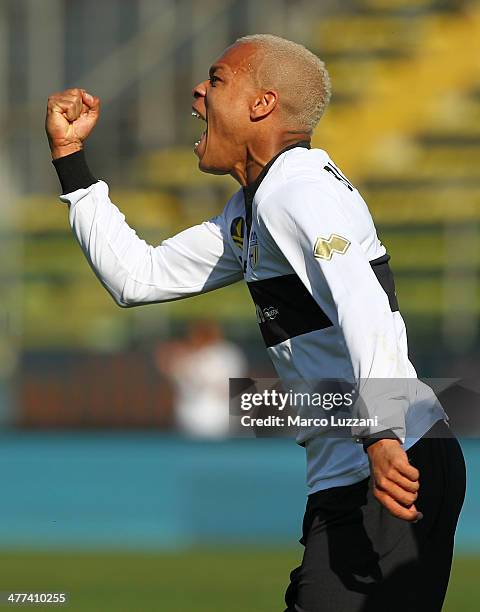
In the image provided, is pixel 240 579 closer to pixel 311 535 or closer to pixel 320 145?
pixel 311 535

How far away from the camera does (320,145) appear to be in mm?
16453

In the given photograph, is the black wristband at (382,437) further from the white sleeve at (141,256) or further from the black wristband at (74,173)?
the black wristband at (74,173)

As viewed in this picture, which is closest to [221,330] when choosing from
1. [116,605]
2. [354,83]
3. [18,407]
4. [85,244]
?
[18,407]

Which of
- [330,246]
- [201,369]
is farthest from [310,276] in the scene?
[201,369]

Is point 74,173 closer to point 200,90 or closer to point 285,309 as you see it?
point 200,90

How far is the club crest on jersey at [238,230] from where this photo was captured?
11.7 feet

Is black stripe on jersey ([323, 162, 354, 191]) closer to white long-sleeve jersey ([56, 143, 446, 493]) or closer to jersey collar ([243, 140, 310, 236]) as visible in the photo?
white long-sleeve jersey ([56, 143, 446, 493])

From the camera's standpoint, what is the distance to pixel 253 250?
3.23 meters

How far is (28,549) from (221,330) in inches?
173

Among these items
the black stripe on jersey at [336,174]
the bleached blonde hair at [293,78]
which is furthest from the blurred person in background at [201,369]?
the black stripe on jersey at [336,174]

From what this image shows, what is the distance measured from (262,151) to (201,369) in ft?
37.7

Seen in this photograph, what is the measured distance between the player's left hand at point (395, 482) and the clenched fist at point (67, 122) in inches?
51.6

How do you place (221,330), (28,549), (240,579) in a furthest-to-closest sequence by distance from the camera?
(221,330) → (28,549) → (240,579)

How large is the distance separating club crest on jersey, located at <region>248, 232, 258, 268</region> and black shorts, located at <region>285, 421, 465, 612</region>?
57cm
